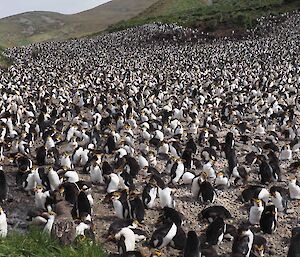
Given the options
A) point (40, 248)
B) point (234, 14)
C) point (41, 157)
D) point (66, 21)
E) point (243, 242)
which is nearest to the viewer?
point (40, 248)

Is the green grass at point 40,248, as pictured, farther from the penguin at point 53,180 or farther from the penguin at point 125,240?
the penguin at point 53,180

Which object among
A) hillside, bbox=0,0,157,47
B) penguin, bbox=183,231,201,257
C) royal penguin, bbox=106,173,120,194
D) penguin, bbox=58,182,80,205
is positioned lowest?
penguin, bbox=183,231,201,257

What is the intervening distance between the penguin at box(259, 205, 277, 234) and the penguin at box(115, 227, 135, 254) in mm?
2386

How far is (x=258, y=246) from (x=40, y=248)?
3.46 metres

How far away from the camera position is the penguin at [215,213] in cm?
941

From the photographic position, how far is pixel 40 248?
754 cm

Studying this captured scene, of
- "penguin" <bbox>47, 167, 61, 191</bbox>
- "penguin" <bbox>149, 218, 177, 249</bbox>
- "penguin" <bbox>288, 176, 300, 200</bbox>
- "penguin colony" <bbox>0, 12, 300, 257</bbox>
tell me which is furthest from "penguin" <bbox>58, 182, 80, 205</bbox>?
"penguin" <bbox>288, 176, 300, 200</bbox>

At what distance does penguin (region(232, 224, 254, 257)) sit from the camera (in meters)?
8.00

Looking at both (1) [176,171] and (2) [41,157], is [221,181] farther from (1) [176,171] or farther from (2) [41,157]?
(2) [41,157]

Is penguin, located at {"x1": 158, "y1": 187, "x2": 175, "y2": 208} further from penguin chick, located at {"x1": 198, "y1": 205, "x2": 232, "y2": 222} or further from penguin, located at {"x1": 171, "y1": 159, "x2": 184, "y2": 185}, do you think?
penguin, located at {"x1": 171, "y1": 159, "x2": 184, "y2": 185}

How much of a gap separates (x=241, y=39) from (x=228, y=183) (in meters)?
35.9

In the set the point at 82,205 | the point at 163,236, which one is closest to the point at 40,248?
the point at 82,205

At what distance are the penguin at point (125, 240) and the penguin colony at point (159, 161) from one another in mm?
22

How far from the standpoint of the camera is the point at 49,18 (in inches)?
4471
